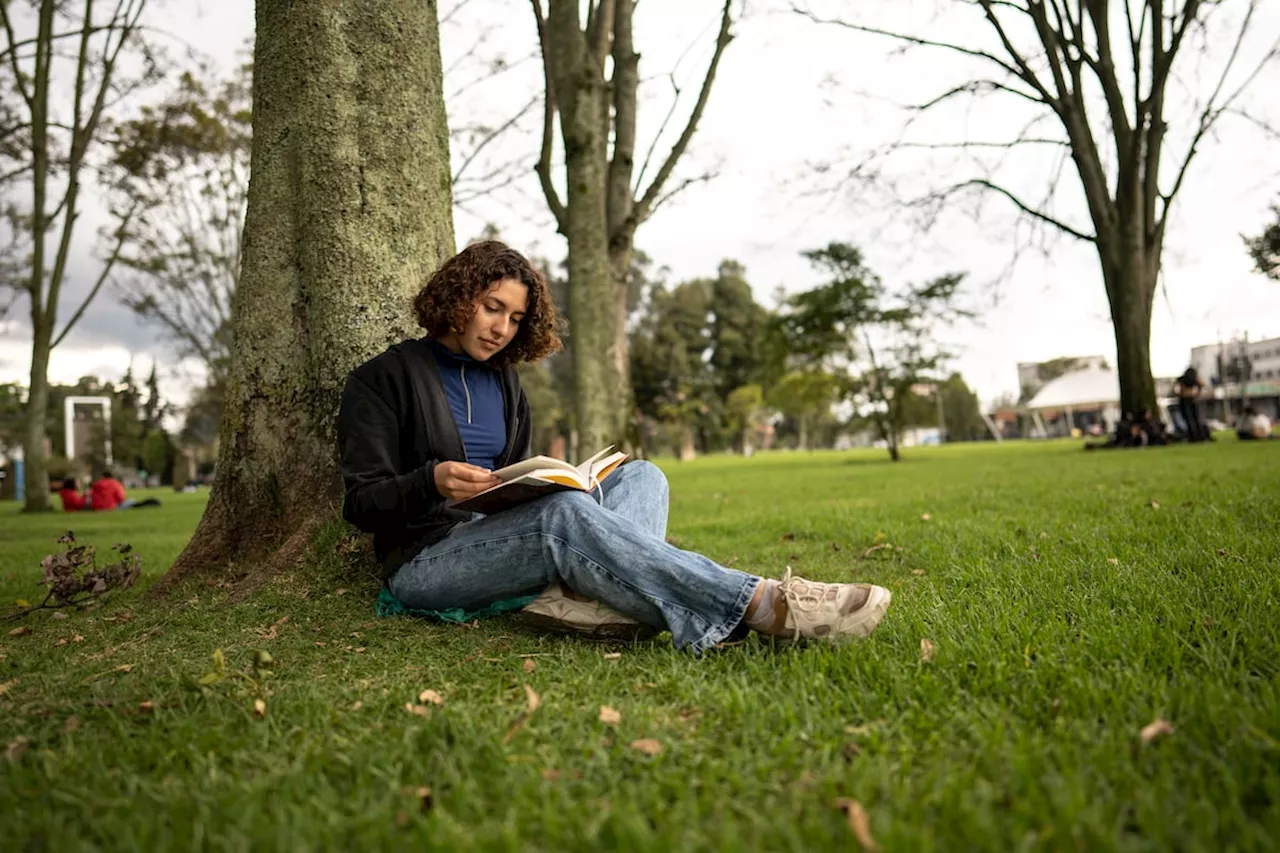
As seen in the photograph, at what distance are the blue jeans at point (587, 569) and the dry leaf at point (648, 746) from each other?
68cm

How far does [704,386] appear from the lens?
4925cm

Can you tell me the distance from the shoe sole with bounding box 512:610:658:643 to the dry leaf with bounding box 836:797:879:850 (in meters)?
1.23

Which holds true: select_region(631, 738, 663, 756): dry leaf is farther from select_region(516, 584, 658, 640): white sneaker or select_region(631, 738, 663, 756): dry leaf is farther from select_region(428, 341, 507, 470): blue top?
select_region(428, 341, 507, 470): blue top

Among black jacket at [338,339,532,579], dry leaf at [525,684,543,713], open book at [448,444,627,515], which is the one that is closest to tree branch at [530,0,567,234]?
black jacket at [338,339,532,579]

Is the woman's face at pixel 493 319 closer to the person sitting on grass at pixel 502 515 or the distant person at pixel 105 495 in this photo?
the person sitting on grass at pixel 502 515

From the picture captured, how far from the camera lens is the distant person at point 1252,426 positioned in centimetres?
1861

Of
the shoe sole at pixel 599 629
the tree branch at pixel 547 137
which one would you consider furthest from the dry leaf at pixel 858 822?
the tree branch at pixel 547 137

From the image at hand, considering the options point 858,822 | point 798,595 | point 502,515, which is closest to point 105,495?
point 502,515

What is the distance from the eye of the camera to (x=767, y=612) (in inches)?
97.7

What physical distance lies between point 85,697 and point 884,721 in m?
2.14

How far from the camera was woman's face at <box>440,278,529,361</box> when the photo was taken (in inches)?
124

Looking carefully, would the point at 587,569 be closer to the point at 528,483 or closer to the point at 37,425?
the point at 528,483

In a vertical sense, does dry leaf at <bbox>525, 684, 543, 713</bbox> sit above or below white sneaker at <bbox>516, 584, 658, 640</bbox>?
below

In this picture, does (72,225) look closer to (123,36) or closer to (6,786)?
(123,36)
